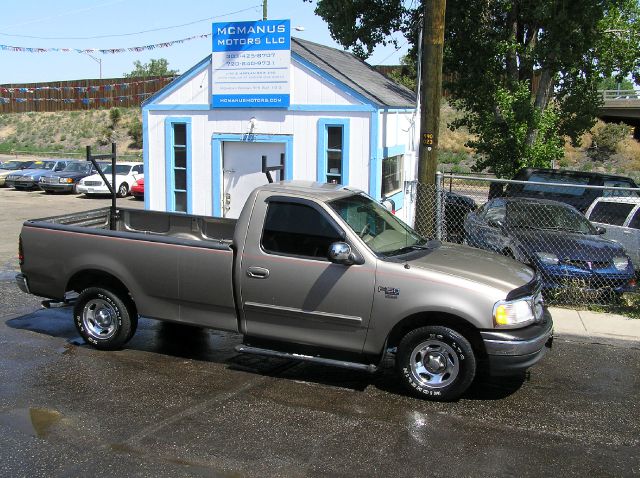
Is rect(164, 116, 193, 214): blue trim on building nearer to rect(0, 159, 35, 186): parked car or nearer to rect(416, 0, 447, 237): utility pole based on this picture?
rect(416, 0, 447, 237): utility pole

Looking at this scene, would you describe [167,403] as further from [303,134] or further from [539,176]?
[539,176]

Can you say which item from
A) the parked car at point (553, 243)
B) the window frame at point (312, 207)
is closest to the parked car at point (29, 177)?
the parked car at point (553, 243)

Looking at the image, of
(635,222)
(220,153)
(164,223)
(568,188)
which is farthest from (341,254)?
(568,188)

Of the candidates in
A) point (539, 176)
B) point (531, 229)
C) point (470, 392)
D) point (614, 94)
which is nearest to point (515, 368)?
point (470, 392)

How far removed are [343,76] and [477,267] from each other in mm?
6526

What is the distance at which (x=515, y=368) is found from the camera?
5547mm

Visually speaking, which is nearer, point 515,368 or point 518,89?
point 515,368

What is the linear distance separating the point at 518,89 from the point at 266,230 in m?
10.9

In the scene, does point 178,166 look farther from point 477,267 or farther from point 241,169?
point 477,267

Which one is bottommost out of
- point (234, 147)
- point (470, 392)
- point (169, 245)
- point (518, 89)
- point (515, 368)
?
point (470, 392)

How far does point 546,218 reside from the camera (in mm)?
10461

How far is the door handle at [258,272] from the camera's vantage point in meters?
6.08

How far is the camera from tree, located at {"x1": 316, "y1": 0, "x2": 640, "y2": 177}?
1503 centimetres

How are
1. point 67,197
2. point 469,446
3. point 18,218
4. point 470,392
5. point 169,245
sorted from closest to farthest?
point 469,446 → point 470,392 → point 169,245 → point 18,218 → point 67,197
